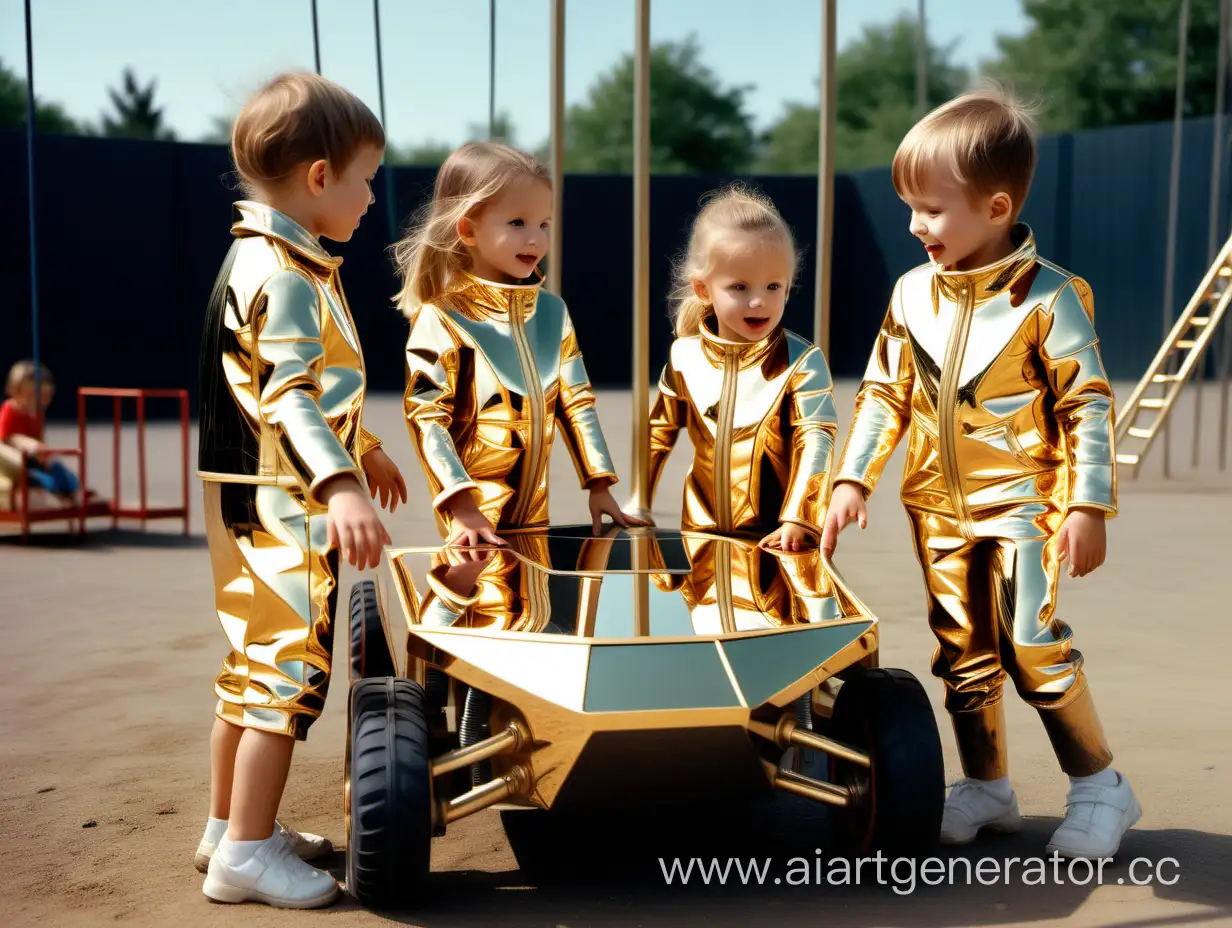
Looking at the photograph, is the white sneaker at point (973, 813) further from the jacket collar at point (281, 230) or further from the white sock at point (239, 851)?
the jacket collar at point (281, 230)

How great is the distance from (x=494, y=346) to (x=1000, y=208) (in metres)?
1.11

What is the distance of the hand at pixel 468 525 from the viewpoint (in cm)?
285

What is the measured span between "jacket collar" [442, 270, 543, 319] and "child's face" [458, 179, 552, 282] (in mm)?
52

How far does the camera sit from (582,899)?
2.52 m

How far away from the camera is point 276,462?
8.25 feet

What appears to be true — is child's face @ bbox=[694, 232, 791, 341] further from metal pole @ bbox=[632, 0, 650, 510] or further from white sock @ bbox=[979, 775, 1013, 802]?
white sock @ bbox=[979, 775, 1013, 802]

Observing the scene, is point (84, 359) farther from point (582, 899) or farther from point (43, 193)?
point (582, 899)

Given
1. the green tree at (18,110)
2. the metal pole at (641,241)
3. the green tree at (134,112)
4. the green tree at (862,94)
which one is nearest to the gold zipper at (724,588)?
the metal pole at (641,241)

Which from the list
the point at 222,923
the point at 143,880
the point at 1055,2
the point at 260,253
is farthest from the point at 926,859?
the point at 1055,2

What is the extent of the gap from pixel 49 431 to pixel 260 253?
14.0 m

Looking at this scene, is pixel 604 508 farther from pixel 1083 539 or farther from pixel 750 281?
pixel 1083 539

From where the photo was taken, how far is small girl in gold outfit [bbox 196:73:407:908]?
8.17ft

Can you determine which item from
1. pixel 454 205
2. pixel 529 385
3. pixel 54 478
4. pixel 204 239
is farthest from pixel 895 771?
pixel 204 239

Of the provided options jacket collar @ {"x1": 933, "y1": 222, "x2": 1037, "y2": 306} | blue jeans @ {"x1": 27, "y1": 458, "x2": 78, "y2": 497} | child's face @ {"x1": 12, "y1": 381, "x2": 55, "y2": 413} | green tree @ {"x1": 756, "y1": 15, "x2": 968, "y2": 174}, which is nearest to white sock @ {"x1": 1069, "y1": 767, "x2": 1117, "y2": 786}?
jacket collar @ {"x1": 933, "y1": 222, "x2": 1037, "y2": 306}
